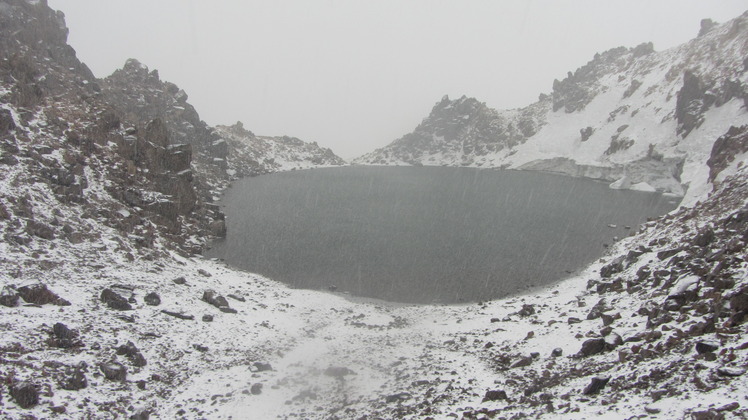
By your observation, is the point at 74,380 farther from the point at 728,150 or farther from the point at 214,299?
the point at 728,150

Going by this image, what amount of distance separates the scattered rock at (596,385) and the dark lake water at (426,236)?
2113 centimetres

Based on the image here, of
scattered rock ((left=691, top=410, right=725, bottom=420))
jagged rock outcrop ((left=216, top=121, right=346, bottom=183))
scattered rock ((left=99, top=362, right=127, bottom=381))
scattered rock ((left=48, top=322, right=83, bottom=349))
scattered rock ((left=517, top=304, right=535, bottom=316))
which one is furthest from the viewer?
jagged rock outcrop ((left=216, top=121, right=346, bottom=183))

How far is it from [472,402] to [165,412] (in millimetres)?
12659

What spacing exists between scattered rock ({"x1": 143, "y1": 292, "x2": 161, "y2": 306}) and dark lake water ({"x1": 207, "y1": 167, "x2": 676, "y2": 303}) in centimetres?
1451

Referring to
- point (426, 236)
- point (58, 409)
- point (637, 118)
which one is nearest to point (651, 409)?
point (58, 409)

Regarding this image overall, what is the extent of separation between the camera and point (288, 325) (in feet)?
94.2

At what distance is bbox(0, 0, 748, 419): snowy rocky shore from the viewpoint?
579 inches

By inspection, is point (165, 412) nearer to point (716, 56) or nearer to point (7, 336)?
point (7, 336)

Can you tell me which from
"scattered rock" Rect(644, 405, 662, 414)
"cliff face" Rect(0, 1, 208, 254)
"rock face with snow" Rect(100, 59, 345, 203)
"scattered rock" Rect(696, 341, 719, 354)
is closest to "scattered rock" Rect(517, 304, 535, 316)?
"scattered rock" Rect(696, 341, 719, 354)

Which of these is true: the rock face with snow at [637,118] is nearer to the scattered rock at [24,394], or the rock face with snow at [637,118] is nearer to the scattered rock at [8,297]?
the scattered rock at [24,394]

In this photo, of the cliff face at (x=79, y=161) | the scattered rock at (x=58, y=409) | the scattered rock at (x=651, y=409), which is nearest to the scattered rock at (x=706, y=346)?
the scattered rock at (x=651, y=409)

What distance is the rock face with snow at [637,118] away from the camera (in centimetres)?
9038

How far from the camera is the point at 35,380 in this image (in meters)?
15.2

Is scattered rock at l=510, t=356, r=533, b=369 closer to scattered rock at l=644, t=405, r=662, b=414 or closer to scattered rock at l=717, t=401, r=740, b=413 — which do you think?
scattered rock at l=644, t=405, r=662, b=414
